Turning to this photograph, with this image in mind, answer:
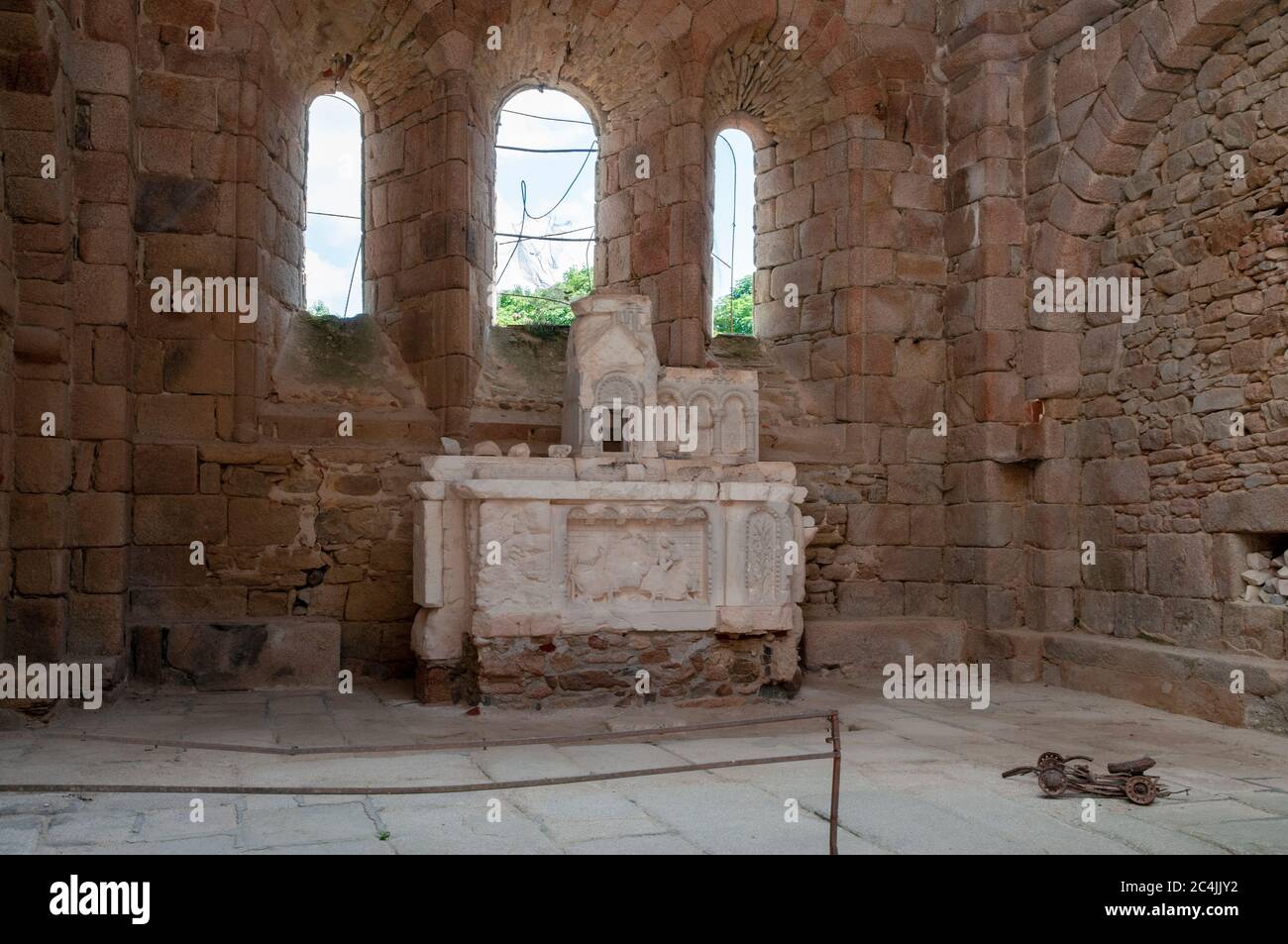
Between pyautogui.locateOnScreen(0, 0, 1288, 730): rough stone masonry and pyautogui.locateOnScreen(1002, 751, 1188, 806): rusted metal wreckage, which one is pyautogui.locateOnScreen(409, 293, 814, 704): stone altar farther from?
pyautogui.locateOnScreen(1002, 751, 1188, 806): rusted metal wreckage

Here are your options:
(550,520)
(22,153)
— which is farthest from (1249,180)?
(22,153)

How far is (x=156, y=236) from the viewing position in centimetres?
765

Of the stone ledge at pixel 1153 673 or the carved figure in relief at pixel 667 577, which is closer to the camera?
the stone ledge at pixel 1153 673

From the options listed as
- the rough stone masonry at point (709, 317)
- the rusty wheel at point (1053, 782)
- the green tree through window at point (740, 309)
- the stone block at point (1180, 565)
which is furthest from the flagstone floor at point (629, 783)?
the green tree through window at point (740, 309)

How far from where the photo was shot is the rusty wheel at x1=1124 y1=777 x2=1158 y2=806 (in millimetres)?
4516

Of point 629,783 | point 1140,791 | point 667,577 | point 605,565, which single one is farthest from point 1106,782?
point 605,565

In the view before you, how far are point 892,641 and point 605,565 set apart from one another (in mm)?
2725

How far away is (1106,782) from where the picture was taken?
183 inches

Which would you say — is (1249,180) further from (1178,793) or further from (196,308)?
(196,308)

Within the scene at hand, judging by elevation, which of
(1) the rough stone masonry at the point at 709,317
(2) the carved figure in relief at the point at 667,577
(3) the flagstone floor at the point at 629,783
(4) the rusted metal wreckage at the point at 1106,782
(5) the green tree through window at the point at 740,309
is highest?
(5) the green tree through window at the point at 740,309

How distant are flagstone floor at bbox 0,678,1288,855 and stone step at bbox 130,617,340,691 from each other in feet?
0.76

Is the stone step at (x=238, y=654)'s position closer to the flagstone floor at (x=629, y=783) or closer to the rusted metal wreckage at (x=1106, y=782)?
the flagstone floor at (x=629, y=783)

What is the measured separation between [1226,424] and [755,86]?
4.62m

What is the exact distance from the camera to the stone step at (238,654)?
7242 millimetres
